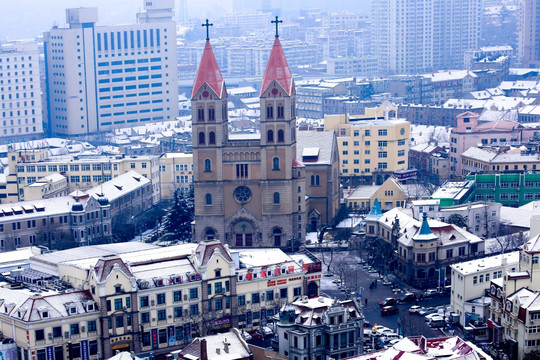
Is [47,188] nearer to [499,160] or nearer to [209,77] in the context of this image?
[209,77]

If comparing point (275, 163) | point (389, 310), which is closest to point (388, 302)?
point (389, 310)

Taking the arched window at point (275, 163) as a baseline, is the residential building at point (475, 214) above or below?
below

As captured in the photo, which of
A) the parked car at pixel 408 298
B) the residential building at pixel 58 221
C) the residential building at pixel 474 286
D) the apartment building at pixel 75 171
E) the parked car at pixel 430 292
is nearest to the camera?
the residential building at pixel 474 286

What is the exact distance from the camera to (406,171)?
143 metres

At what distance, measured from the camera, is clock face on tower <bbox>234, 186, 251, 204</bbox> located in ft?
386

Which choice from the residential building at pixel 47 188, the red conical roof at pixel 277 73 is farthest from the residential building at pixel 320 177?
the residential building at pixel 47 188

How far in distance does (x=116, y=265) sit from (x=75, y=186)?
176ft

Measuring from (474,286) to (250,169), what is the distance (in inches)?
A: 1203

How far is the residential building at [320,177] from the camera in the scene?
125625 millimetres

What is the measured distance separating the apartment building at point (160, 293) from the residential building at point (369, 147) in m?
46.6

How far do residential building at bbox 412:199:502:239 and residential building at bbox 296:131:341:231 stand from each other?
38.4ft

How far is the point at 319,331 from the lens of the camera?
270 ft

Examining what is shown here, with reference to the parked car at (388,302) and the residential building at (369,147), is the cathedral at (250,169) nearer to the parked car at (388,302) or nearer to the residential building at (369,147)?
the parked car at (388,302)

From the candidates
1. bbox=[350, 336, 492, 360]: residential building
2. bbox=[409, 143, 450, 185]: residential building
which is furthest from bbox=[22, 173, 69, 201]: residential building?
bbox=[350, 336, 492, 360]: residential building
